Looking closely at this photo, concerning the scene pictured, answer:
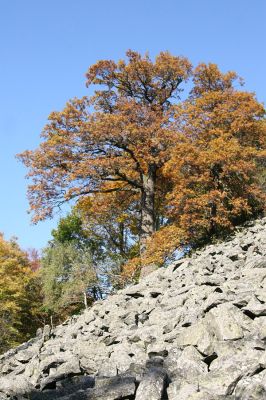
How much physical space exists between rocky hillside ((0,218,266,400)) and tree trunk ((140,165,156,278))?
11.5m

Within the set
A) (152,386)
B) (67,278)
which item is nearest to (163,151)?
(67,278)

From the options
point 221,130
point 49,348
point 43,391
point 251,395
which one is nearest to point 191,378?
point 251,395

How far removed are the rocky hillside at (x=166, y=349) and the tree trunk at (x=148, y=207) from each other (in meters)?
11.5

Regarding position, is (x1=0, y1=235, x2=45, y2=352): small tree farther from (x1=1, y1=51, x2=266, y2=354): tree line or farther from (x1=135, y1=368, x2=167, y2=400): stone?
(x1=135, y1=368, x2=167, y2=400): stone

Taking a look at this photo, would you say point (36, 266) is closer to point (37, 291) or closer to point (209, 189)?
point (37, 291)

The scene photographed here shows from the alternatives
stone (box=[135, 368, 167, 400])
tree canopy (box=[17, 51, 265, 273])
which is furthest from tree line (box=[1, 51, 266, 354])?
stone (box=[135, 368, 167, 400])

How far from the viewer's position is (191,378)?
19.7 ft

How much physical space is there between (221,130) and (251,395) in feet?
60.1

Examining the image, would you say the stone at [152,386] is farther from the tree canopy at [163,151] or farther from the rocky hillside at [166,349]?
the tree canopy at [163,151]

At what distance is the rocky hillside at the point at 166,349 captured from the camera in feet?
18.6

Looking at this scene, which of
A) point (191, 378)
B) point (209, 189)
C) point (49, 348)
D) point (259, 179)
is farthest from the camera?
point (259, 179)

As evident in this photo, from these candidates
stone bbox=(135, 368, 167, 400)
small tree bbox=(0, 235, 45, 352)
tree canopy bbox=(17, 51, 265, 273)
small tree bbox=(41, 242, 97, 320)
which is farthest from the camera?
small tree bbox=(41, 242, 97, 320)

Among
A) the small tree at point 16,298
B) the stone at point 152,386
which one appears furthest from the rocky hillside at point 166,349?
the small tree at point 16,298

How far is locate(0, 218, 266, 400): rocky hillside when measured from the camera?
5680 mm
